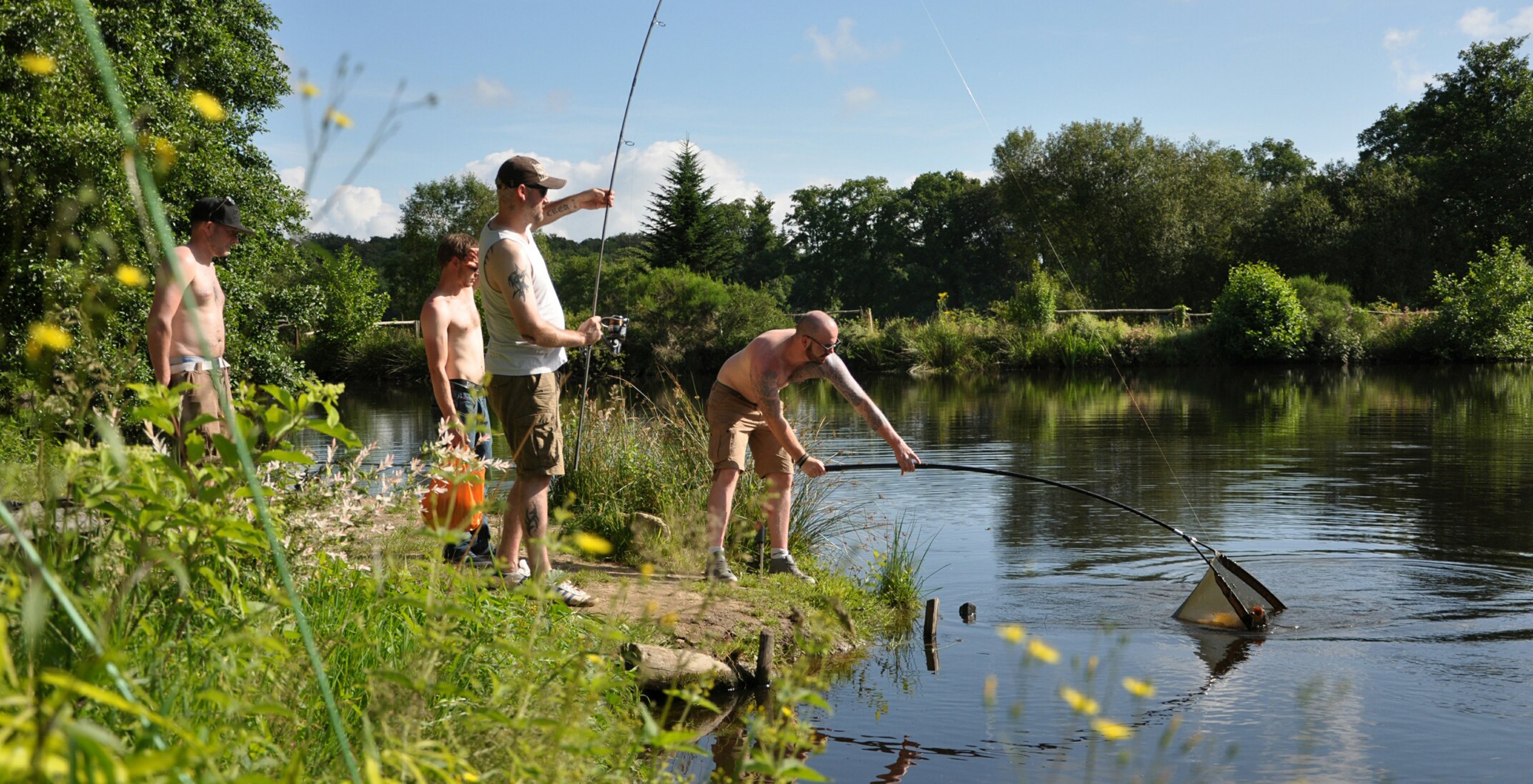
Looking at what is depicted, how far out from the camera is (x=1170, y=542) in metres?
8.61

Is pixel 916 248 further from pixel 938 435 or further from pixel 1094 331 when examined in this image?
pixel 938 435

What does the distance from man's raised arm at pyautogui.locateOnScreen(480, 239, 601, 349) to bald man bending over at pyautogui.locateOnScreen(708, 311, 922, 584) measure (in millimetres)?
1098

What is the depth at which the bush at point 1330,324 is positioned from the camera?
32188mm

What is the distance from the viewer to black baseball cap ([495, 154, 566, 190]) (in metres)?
4.65

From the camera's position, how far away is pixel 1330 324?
106 ft

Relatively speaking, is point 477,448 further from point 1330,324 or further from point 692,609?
point 1330,324

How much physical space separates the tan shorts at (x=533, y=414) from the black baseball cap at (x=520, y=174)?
30.1 inches

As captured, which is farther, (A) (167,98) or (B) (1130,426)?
(B) (1130,426)

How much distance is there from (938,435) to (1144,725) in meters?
11.6

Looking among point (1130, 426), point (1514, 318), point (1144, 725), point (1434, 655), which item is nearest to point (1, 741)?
point (1144, 725)

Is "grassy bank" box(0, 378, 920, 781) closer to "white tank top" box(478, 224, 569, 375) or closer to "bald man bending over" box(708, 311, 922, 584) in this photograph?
"white tank top" box(478, 224, 569, 375)

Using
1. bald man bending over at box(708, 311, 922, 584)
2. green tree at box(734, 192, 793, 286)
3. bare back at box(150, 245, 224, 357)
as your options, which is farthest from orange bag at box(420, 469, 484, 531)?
green tree at box(734, 192, 793, 286)

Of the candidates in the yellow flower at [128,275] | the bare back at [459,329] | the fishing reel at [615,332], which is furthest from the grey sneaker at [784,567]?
the yellow flower at [128,275]

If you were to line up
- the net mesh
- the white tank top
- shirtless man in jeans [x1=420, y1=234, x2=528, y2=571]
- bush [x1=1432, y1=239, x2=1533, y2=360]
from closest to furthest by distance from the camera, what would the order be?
the white tank top, shirtless man in jeans [x1=420, y1=234, x2=528, y2=571], the net mesh, bush [x1=1432, y1=239, x2=1533, y2=360]
